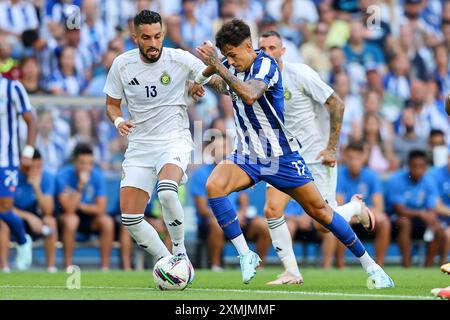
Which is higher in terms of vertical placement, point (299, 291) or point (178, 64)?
point (178, 64)

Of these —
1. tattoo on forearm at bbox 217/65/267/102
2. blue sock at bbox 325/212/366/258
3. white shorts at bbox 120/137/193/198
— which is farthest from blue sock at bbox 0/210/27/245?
tattoo on forearm at bbox 217/65/267/102

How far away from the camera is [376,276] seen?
1037 centimetres

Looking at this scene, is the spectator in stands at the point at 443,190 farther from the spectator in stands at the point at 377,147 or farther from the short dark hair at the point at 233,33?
the short dark hair at the point at 233,33

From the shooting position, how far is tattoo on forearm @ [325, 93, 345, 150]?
38.0 feet

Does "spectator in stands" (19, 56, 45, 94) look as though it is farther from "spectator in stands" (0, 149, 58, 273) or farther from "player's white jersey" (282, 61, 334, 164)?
"player's white jersey" (282, 61, 334, 164)

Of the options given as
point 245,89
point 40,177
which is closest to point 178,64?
point 245,89

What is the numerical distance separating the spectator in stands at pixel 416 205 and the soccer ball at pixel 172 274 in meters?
7.89

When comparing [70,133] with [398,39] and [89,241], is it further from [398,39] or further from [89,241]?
[398,39]

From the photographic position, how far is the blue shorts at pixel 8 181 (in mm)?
14308

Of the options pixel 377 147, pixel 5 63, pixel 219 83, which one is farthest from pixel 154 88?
pixel 377 147

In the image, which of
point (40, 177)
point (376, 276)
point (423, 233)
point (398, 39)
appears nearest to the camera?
point (376, 276)

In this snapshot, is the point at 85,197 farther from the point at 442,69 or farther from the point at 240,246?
the point at 442,69
